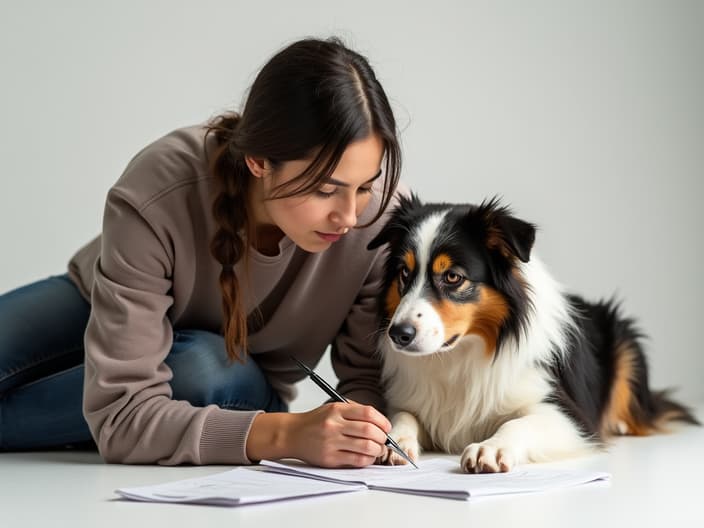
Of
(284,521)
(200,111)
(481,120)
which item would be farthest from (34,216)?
(284,521)

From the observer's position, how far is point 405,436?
94.3 inches

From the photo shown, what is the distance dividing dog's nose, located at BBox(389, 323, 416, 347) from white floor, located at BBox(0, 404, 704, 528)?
1.42 ft

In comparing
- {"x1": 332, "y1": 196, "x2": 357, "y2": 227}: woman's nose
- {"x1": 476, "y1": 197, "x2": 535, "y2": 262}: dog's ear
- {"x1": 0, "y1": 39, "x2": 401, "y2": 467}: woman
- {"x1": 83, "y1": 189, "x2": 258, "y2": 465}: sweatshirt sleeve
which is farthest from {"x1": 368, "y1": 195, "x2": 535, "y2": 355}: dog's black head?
{"x1": 83, "y1": 189, "x2": 258, "y2": 465}: sweatshirt sleeve

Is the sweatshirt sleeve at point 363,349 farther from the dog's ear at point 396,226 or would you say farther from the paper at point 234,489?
the paper at point 234,489

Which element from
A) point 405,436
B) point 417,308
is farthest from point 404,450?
point 417,308

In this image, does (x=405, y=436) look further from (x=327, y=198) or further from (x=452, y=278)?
(x=327, y=198)

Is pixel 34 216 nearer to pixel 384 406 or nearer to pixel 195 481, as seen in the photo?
pixel 384 406

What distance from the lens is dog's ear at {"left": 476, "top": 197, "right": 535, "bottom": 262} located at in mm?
2340

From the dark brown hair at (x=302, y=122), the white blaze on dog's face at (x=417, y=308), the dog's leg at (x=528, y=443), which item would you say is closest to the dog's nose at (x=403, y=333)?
the white blaze on dog's face at (x=417, y=308)

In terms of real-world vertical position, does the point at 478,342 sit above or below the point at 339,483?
above

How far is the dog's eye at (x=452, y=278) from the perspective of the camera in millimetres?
2395

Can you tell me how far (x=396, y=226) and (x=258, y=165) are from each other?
0.44m

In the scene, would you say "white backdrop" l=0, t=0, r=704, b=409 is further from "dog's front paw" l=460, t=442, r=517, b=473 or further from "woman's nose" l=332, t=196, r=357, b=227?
"dog's front paw" l=460, t=442, r=517, b=473

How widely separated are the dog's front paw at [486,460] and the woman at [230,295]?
0.65ft
